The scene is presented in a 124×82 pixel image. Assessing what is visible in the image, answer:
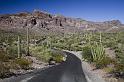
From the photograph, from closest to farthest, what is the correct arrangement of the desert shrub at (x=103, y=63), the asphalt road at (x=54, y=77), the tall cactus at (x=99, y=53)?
the asphalt road at (x=54, y=77)
the desert shrub at (x=103, y=63)
the tall cactus at (x=99, y=53)

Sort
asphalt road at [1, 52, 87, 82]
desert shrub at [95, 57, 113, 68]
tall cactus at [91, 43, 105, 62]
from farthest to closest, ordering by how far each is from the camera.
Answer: tall cactus at [91, 43, 105, 62] < desert shrub at [95, 57, 113, 68] < asphalt road at [1, 52, 87, 82]

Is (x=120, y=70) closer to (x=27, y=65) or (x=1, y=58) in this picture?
(x=27, y=65)

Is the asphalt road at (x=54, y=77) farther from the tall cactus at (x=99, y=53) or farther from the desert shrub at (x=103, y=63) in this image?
the tall cactus at (x=99, y=53)

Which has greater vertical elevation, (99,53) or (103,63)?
(99,53)

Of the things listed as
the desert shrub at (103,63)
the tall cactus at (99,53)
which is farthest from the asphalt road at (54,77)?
the tall cactus at (99,53)

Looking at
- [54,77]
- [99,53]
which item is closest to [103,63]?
[99,53]

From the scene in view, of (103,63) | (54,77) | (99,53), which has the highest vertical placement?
(99,53)

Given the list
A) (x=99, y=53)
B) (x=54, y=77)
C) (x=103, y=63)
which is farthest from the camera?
(x=99, y=53)

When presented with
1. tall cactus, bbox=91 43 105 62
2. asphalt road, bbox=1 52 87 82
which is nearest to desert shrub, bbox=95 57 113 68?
tall cactus, bbox=91 43 105 62

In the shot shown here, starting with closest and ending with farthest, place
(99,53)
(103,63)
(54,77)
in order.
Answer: (54,77) < (103,63) < (99,53)

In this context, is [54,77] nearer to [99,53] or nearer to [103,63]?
[103,63]

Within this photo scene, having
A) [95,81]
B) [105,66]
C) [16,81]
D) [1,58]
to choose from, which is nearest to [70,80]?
[95,81]

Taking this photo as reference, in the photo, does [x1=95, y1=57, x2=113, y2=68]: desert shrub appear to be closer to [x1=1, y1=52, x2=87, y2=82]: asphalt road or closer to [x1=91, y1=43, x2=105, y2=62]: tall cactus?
[x1=91, y1=43, x2=105, y2=62]: tall cactus

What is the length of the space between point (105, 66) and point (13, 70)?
35.7ft
